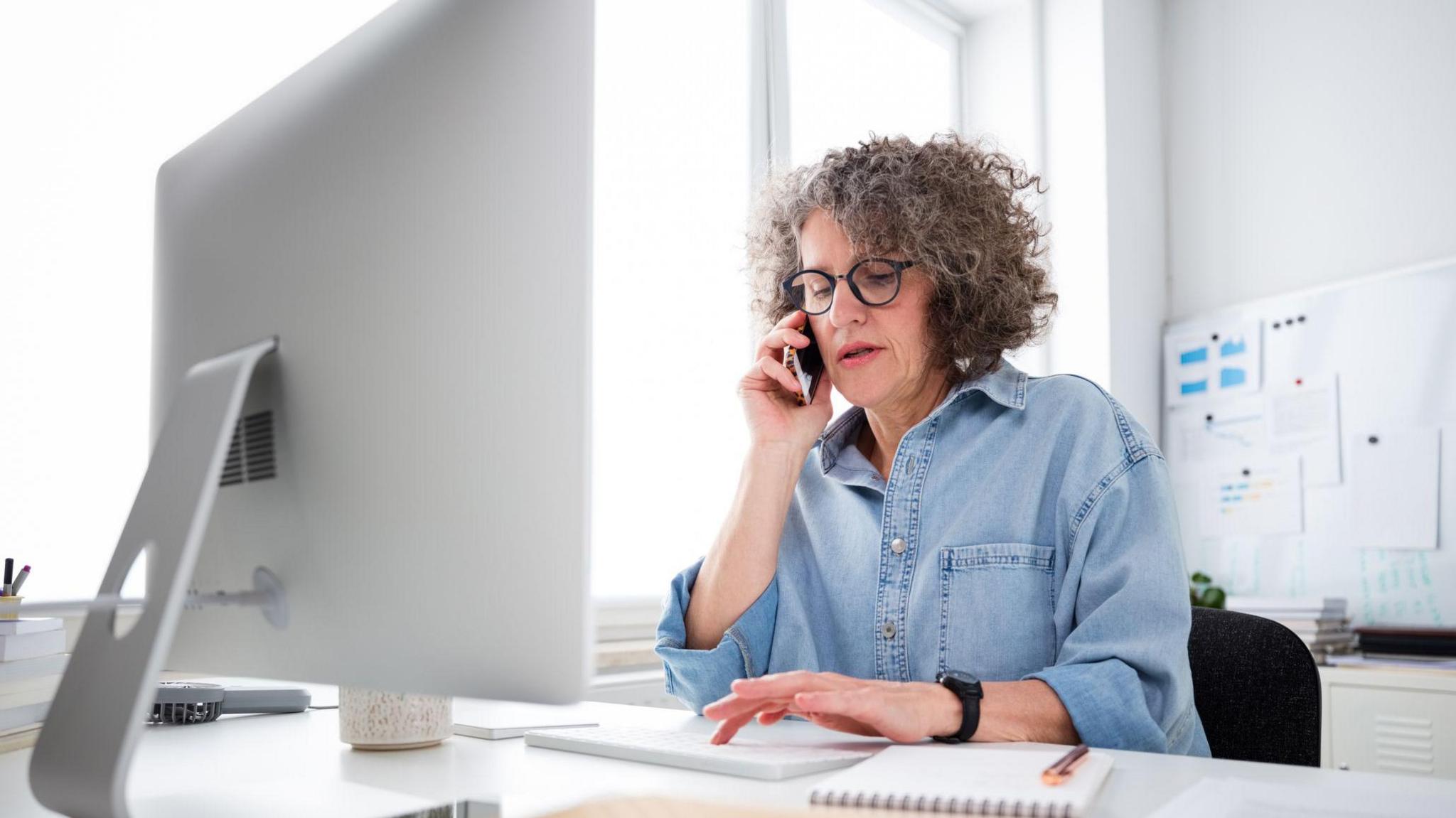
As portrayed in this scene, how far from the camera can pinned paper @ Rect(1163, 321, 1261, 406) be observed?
3107 millimetres

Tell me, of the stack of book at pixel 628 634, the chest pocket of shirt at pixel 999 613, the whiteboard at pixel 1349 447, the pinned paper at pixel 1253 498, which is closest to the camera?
the chest pocket of shirt at pixel 999 613

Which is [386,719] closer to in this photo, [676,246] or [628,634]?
[628,634]

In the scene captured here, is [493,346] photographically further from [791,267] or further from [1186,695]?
[791,267]

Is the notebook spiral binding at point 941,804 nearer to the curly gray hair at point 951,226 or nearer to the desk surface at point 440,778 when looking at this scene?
the desk surface at point 440,778

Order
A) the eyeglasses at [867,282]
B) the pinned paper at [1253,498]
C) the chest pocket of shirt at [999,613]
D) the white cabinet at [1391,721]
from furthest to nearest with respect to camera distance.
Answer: the pinned paper at [1253,498]
the white cabinet at [1391,721]
the eyeglasses at [867,282]
the chest pocket of shirt at [999,613]

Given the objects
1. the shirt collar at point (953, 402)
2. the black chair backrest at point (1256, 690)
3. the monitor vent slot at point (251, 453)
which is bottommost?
the black chair backrest at point (1256, 690)

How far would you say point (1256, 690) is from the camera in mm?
1134

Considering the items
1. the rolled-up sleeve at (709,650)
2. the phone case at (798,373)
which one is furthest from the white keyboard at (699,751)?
the phone case at (798,373)

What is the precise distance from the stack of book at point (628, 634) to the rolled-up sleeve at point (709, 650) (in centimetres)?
88

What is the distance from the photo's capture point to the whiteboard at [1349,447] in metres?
2.73

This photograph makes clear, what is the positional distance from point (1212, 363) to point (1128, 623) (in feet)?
8.12

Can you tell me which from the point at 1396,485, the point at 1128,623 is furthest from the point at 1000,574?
the point at 1396,485

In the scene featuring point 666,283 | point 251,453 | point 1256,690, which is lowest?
point 1256,690

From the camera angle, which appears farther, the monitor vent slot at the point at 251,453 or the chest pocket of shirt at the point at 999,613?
the chest pocket of shirt at the point at 999,613
